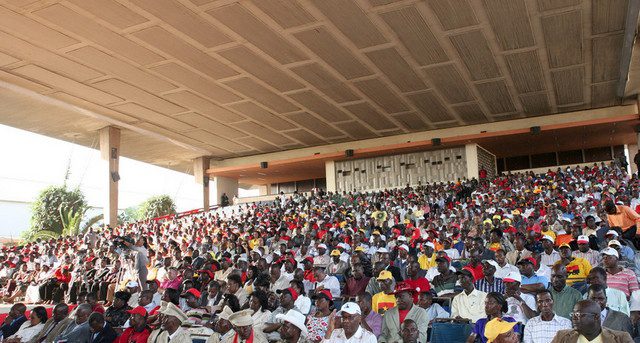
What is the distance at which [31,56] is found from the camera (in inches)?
592

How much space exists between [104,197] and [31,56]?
9.13 meters

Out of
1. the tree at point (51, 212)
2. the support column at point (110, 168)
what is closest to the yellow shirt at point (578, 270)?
the support column at point (110, 168)

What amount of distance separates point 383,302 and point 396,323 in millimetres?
707

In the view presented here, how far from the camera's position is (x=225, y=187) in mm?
30641

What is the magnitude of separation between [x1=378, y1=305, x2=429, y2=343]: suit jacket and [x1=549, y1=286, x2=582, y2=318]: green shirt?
1.34 metres

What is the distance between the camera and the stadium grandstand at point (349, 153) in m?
5.78

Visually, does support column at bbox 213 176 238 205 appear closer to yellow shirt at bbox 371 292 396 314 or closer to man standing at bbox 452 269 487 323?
yellow shirt at bbox 371 292 396 314

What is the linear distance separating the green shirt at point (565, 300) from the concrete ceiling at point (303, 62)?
28.2ft

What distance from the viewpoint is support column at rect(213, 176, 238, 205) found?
2994 centimetres

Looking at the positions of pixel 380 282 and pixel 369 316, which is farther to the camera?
pixel 380 282

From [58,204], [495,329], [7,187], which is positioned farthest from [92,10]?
[7,187]

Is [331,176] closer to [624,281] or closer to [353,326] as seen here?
[624,281]

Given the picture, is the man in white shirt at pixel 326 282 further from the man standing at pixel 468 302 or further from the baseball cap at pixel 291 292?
the man standing at pixel 468 302

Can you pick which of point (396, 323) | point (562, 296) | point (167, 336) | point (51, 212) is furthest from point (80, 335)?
point (51, 212)
